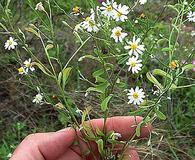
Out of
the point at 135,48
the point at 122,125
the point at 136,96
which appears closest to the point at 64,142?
the point at 122,125

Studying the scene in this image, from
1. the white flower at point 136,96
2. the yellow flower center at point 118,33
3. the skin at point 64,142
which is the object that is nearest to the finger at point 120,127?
the skin at point 64,142

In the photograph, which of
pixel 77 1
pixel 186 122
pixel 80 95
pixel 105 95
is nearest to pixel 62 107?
pixel 105 95

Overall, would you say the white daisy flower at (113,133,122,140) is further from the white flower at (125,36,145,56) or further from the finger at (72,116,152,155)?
the white flower at (125,36,145,56)

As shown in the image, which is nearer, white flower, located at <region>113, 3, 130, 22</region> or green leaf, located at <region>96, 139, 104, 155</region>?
white flower, located at <region>113, 3, 130, 22</region>

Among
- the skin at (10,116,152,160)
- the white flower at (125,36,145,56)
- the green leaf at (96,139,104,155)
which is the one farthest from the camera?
the skin at (10,116,152,160)

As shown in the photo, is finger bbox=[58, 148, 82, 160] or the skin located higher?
the skin

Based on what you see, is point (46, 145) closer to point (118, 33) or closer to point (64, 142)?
point (64, 142)

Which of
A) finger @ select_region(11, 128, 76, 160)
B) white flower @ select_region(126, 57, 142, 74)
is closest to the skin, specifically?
finger @ select_region(11, 128, 76, 160)

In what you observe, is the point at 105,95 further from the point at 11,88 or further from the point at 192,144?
the point at 11,88

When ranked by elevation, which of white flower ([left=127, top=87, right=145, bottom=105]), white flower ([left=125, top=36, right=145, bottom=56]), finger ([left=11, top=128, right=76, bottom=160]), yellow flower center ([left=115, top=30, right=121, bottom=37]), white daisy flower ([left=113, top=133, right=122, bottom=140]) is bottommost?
finger ([left=11, top=128, right=76, bottom=160])
